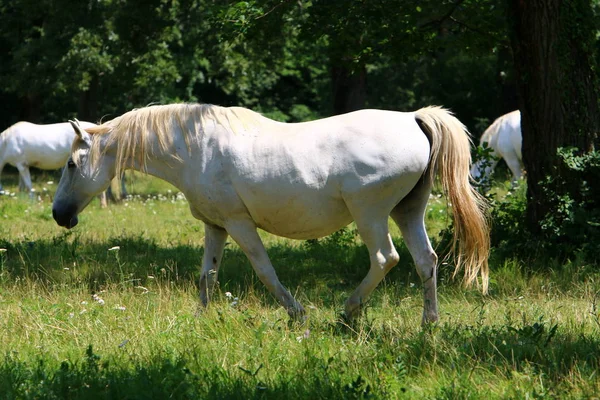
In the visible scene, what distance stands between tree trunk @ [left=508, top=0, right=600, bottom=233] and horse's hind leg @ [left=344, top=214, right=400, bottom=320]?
313 cm

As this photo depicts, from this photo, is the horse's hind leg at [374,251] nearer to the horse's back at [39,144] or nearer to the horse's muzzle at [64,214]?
the horse's muzzle at [64,214]

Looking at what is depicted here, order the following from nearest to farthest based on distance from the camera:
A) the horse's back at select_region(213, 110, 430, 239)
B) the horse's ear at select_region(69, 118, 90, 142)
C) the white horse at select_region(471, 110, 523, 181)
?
the horse's back at select_region(213, 110, 430, 239) < the horse's ear at select_region(69, 118, 90, 142) < the white horse at select_region(471, 110, 523, 181)

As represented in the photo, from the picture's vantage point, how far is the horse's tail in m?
6.24

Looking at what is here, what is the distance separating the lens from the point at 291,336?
218 inches

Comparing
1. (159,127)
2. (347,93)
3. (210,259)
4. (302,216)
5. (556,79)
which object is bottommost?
(210,259)

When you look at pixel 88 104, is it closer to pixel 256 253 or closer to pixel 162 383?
pixel 256 253

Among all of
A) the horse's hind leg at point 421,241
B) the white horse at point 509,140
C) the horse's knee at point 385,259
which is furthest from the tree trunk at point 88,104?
the horse's knee at point 385,259

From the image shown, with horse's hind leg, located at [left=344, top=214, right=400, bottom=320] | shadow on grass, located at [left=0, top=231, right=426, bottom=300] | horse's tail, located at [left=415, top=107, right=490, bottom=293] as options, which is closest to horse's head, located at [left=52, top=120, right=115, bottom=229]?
shadow on grass, located at [left=0, top=231, right=426, bottom=300]

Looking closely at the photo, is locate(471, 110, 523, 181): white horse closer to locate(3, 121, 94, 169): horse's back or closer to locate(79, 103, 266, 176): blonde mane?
locate(3, 121, 94, 169): horse's back

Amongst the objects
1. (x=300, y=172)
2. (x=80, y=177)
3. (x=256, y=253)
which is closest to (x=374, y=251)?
(x=300, y=172)

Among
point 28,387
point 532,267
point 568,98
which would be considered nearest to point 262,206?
point 28,387

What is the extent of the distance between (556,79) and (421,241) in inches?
127

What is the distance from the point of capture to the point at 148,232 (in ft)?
39.2

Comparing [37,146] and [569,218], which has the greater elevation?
[569,218]
